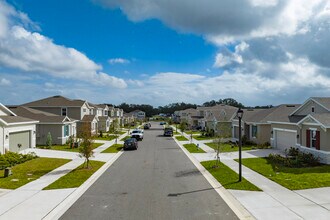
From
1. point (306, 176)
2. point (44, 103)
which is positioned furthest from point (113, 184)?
point (44, 103)

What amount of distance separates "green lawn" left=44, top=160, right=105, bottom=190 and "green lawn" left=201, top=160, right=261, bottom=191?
7875 mm

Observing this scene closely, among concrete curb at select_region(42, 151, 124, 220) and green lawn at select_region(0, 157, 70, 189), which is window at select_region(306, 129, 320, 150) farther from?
green lawn at select_region(0, 157, 70, 189)

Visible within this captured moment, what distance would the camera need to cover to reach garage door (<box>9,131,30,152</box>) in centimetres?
2781

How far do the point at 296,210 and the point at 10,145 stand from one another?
2520 cm

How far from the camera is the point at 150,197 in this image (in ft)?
44.7

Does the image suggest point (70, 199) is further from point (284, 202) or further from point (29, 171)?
point (284, 202)

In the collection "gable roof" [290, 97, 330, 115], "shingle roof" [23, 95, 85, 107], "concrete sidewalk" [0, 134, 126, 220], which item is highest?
"shingle roof" [23, 95, 85, 107]

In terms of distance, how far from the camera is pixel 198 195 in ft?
46.0

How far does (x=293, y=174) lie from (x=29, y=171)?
56.0 ft

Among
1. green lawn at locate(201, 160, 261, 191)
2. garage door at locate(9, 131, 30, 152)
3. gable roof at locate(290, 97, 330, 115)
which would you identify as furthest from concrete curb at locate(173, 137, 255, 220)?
→ garage door at locate(9, 131, 30, 152)

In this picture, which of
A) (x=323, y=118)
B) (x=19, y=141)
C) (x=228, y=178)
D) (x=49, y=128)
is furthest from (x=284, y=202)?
(x=49, y=128)

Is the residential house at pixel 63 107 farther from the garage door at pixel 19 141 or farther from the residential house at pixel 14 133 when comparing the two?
the garage door at pixel 19 141

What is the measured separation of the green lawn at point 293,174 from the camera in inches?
602

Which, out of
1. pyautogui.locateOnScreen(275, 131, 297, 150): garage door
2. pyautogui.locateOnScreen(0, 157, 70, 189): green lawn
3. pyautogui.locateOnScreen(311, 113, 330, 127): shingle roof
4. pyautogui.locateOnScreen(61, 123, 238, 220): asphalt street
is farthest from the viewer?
pyautogui.locateOnScreen(275, 131, 297, 150): garage door
